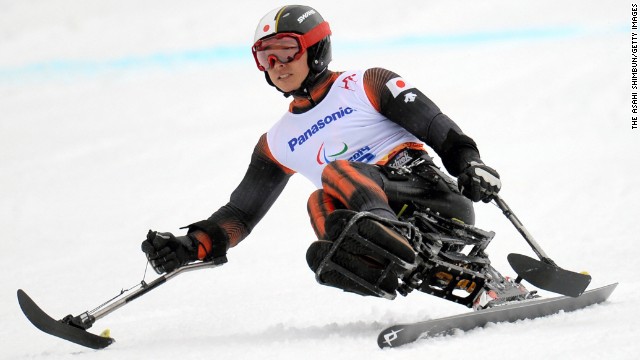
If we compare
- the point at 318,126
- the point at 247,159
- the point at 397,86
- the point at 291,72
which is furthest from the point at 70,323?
the point at 247,159

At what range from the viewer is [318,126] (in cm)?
493

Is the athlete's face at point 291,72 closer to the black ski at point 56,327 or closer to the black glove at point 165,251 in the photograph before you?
the black glove at point 165,251

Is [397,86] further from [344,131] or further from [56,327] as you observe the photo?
[56,327]

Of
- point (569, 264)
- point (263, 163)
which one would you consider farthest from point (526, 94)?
point (263, 163)

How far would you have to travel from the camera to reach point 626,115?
1078 cm

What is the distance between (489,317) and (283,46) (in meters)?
1.85

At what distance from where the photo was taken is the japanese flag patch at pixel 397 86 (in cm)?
471

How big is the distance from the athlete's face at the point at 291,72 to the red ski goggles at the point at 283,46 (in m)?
0.02

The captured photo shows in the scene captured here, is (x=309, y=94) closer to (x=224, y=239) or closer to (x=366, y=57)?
(x=224, y=239)

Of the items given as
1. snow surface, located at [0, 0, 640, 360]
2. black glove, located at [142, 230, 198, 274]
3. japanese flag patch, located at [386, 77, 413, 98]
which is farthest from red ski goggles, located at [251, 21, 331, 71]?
snow surface, located at [0, 0, 640, 360]

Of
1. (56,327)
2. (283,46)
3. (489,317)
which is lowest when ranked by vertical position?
(489,317)

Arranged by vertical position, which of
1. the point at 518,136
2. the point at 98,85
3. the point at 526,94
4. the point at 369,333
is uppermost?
the point at 98,85

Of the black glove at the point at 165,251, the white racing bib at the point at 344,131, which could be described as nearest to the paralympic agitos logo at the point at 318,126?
the white racing bib at the point at 344,131

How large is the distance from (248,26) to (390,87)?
35.7 ft
